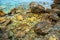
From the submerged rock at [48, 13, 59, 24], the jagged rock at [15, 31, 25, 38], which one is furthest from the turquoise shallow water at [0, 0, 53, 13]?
the jagged rock at [15, 31, 25, 38]

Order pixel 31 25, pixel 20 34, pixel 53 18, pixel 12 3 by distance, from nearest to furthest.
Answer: pixel 20 34, pixel 31 25, pixel 53 18, pixel 12 3

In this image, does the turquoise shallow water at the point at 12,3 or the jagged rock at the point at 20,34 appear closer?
the jagged rock at the point at 20,34

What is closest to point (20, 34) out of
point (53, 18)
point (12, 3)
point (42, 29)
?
point (42, 29)

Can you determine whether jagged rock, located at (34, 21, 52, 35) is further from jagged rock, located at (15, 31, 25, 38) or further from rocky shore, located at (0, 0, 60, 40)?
jagged rock, located at (15, 31, 25, 38)

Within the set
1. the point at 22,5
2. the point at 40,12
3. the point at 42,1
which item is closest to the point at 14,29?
the point at 40,12

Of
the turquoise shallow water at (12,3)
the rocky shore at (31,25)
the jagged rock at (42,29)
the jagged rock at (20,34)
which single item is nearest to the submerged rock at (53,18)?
the rocky shore at (31,25)

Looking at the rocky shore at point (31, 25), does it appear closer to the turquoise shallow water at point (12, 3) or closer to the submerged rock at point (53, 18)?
the submerged rock at point (53, 18)

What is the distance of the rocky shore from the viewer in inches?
163

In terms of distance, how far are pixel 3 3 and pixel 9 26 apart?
2569mm

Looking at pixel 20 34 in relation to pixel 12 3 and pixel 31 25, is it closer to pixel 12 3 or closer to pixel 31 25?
pixel 31 25

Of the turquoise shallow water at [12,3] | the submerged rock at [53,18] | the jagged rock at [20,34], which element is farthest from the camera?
the turquoise shallow water at [12,3]

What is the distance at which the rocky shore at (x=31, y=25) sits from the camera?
413 centimetres

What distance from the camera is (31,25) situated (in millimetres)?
4641

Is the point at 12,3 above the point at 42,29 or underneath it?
underneath
